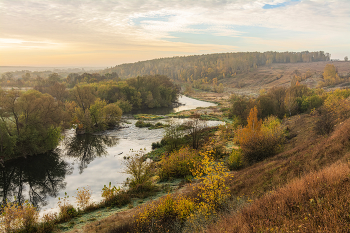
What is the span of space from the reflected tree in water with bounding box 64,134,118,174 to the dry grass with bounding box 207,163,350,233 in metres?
26.3

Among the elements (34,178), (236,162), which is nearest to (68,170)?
(34,178)

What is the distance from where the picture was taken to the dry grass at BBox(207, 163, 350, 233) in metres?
5.37

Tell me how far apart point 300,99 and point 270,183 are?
46.0 metres

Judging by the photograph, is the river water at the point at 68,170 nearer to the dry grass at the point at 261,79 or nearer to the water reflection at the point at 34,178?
the water reflection at the point at 34,178

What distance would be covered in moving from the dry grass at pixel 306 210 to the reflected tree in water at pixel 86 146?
26265mm

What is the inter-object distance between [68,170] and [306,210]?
1173 inches

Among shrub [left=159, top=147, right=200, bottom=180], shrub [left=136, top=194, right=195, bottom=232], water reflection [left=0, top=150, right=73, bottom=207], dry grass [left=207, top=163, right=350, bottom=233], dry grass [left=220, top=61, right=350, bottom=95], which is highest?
dry grass [left=220, top=61, right=350, bottom=95]

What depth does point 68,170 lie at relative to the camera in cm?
2811

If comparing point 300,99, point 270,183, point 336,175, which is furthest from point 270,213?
point 300,99

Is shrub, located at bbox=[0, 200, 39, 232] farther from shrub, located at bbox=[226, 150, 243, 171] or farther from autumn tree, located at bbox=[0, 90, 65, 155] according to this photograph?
autumn tree, located at bbox=[0, 90, 65, 155]

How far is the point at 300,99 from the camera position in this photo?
48750mm

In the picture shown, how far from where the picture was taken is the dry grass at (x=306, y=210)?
5.37 m

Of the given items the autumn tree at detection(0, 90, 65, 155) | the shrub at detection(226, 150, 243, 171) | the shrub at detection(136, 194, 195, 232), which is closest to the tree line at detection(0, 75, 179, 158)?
the autumn tree at detection(0, 90, 65, 155)

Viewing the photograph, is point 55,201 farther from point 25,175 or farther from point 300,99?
point 300,99
